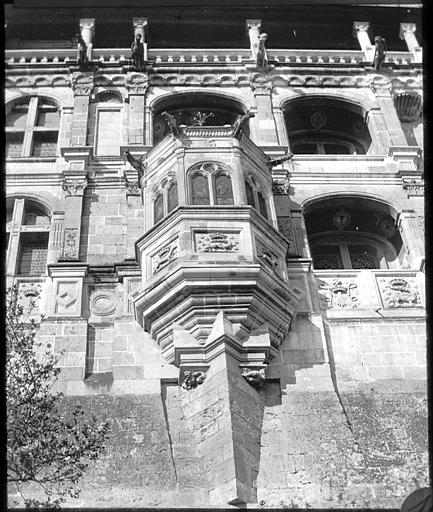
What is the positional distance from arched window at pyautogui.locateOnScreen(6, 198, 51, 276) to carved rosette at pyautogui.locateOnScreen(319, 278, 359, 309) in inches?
272

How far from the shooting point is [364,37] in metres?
30.0

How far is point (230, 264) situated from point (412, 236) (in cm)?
592

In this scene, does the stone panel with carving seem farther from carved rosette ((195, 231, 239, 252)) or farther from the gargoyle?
the gargoyle

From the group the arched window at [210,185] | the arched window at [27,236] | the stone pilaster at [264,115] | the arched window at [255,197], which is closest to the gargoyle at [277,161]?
the arched window at [255,197]

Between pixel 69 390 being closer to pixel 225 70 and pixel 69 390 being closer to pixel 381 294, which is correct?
pixel 381 294

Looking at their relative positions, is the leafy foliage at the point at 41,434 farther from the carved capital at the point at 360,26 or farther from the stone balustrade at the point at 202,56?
the carved capital at the point at 360,26

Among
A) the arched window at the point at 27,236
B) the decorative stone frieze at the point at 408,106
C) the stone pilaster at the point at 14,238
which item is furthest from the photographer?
the decorative stone frieze at the point at 408,106

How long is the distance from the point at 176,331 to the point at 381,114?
1145 centimetres

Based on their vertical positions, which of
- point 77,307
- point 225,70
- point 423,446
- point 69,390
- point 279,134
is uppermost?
point 225,70

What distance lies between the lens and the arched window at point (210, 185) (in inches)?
798

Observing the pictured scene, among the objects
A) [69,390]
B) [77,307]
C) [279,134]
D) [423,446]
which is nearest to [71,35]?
[279,134]

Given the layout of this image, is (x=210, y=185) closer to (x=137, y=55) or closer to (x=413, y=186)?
(x=413, y=186)

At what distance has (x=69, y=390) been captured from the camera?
17.8 metres

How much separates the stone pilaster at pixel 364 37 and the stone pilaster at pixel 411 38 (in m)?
1.27
